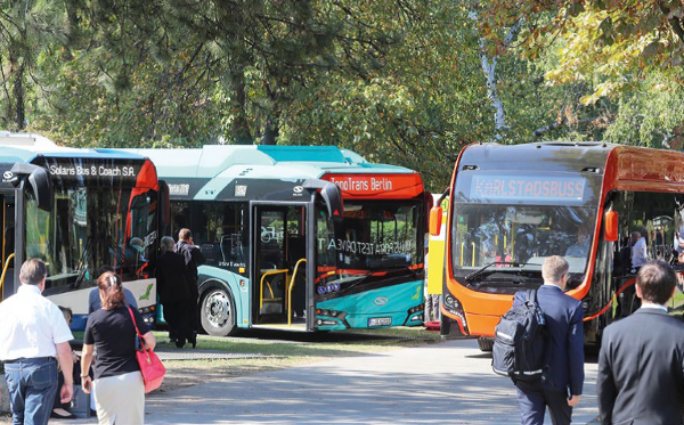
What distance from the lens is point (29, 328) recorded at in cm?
810

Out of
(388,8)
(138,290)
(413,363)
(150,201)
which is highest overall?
(388,8)

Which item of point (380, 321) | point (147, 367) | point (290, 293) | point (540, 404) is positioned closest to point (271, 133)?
point (290, 293)

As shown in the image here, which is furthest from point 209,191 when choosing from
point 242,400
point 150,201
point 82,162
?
point 242,400

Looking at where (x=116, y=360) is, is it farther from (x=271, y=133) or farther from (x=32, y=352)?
(x=271, y=133)

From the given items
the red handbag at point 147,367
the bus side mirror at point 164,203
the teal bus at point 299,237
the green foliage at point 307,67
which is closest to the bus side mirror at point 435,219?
the green foliage at point 307,67

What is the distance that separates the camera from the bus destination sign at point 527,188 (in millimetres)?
16391

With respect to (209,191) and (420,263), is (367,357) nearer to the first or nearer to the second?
(420,263)

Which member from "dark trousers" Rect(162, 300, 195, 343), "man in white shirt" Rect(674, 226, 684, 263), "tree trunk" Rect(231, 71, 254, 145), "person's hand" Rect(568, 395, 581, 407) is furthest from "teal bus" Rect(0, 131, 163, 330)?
"person's hand" Rect(568, 395, 581, 407)

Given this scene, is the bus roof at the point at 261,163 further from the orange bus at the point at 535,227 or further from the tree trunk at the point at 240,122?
the tree trunk at the point at 240,122

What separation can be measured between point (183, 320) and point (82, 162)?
293 cm

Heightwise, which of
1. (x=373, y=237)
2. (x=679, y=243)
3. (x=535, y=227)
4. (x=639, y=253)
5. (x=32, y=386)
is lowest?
(x=32, y=386)

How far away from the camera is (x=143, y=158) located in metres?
17.2

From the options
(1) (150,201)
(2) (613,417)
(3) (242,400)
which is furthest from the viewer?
(1) (150,201)

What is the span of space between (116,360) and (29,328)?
64 centimetres
